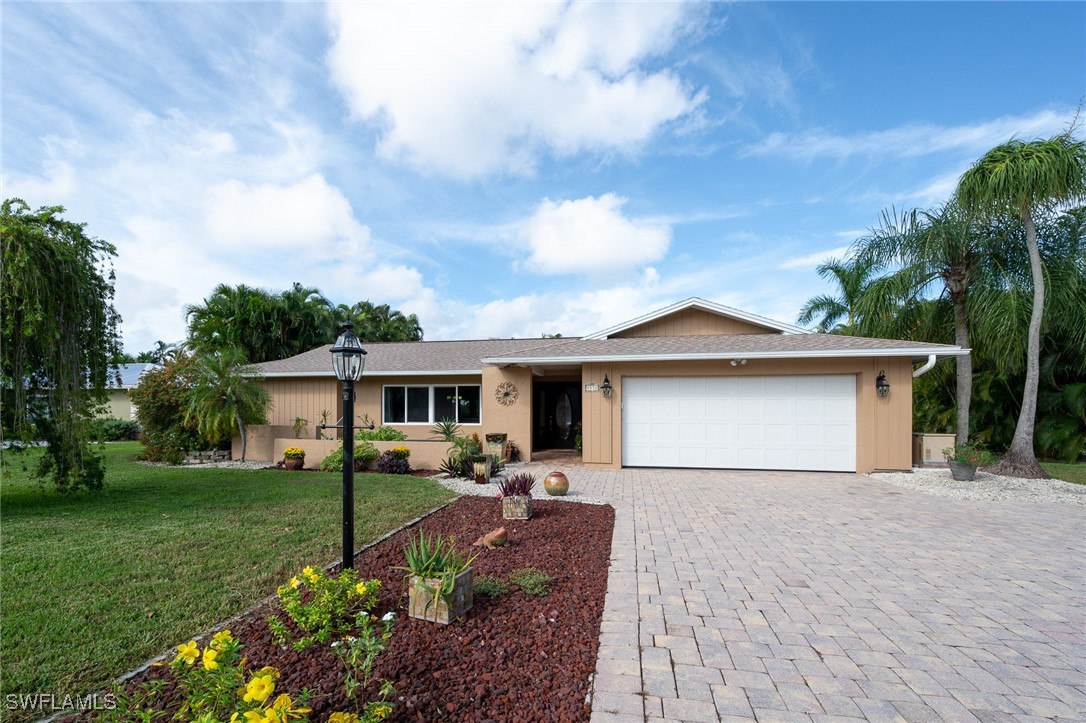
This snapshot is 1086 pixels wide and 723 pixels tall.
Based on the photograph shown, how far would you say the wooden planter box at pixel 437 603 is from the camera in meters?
3.58

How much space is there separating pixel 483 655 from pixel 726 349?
31.4 ft

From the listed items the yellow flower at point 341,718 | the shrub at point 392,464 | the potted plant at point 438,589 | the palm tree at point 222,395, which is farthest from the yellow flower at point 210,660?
the palm tree at point 222,395

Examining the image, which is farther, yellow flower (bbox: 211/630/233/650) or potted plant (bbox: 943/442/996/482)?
potted plant (bbox: 943/442/996/482)

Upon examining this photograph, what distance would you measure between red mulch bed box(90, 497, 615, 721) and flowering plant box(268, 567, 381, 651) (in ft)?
0.29

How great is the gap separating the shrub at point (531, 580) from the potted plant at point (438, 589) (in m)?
0.57

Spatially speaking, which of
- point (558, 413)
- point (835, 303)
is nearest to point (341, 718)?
point (558, 413)

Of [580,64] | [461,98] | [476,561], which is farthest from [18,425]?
[580,64]

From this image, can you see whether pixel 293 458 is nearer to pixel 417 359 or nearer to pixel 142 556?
pixel 417 359

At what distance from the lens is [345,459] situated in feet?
14.1

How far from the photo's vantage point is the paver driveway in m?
2.79

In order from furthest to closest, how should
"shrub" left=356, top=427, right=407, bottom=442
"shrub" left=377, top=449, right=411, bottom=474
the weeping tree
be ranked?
"shrub" left=356, top=427, right=407, bottom=442 < "shrub" left=377, top=449, right=411, bottom=474 < the weeping tree

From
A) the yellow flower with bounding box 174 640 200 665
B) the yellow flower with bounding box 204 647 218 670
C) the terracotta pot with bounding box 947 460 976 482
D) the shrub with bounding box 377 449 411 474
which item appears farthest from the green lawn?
the terracotta pot with bounding box 947 460 976 482

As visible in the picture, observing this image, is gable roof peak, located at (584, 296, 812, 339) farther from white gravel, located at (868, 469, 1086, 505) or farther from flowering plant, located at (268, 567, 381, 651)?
flowering plant, located at (268, 567, 381, 651)

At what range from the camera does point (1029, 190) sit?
10180mm
